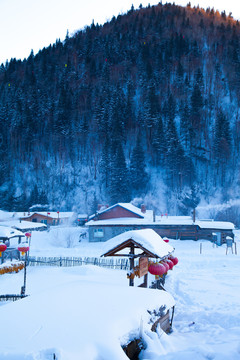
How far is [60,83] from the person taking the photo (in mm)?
86000

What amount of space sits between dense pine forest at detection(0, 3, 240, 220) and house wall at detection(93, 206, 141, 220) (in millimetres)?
18757

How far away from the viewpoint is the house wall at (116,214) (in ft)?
131

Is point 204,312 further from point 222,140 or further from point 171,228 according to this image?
point 222,140

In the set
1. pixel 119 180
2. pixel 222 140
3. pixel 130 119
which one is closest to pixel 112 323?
pixel 119 180

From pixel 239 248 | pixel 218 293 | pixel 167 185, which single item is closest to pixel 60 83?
pixel 167 185

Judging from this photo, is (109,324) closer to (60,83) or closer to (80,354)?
(80,354)

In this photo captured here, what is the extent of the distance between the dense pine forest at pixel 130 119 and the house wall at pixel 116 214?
18757mm

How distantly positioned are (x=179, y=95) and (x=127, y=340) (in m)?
76.4

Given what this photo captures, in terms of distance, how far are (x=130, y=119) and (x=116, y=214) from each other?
1541 inches

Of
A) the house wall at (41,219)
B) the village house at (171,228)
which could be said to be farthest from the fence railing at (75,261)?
the house wall at (41,219)

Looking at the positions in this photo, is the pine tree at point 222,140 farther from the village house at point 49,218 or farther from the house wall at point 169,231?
the village house at point 49,218

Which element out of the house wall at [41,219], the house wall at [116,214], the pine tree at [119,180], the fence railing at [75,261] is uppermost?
the pine tree at [119,180]

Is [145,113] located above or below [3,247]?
above

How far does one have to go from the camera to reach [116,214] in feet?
133
